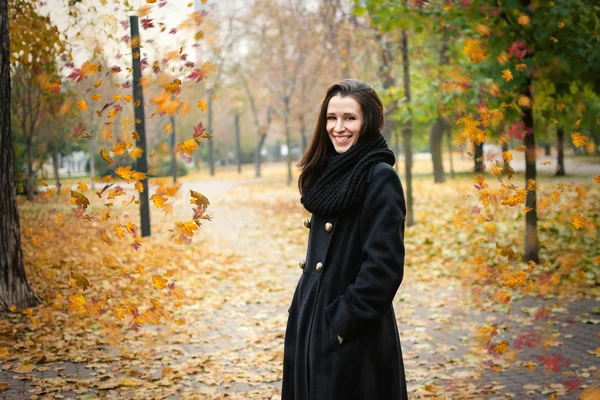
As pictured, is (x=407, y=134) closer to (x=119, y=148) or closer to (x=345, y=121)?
(x=119, y=148)

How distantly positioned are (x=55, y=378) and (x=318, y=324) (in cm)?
315

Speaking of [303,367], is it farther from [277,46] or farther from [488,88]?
[277,46]

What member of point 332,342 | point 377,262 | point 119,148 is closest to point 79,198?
point 119,148

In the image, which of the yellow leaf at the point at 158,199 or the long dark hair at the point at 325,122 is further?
the yellow leaf at the point at 158,199

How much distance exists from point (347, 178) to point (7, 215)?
4.83m

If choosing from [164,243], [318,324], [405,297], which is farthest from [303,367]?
[164,243]

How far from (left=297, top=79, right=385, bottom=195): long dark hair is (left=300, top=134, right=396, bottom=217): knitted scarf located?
0.07 meters

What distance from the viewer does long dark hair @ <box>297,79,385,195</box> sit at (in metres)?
2.58

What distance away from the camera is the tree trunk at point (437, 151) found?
2325 centimetres

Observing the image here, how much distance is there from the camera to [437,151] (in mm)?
23969

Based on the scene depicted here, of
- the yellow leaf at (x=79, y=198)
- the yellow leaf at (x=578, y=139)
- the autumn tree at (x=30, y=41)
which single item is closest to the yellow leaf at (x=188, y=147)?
the yellow leaf at (x=79, y=198)

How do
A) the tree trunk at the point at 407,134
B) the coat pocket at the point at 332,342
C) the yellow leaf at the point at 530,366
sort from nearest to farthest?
the coat pocket at the point at 332,342 < the yellow leaf at the point at 530,366 < the tree trunk at the point at 407,134

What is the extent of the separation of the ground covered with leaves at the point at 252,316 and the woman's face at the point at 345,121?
1.91 m

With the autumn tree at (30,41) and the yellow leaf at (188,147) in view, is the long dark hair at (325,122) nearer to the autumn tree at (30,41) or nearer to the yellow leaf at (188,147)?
the yellow leaf at (188,147)
